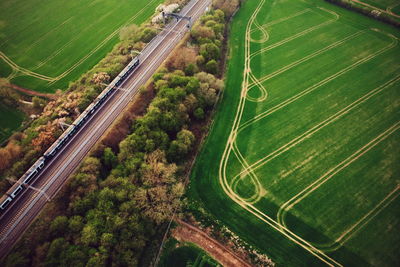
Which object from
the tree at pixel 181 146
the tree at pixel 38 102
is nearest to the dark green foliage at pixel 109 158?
the tree at pixel 181 146

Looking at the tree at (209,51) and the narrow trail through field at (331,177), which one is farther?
the tree at (209,51)

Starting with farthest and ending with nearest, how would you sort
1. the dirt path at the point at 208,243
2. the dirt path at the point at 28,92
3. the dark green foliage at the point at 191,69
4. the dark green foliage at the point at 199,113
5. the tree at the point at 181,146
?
the dirt path at the point at 28,92
the dark green foliage at the point at 191,69
the dark green foliage at the point at 199,113
the tree at the point at 181,146
the dirt path at the point at 208,243

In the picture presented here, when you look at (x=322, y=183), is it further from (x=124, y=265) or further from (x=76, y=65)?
(x=76, y=65)

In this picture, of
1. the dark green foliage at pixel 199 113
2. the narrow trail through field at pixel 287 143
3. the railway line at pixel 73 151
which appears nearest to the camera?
the railway line at pixel 73 151

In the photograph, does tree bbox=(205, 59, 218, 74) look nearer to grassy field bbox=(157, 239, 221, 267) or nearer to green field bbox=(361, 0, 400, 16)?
grassy field bbox=(157, 239, 221, 267)

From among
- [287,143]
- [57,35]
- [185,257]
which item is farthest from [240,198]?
[57,35]

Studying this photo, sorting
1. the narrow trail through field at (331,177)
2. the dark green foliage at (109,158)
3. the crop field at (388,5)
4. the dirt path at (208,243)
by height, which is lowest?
the narrow trail through field at (331,177)

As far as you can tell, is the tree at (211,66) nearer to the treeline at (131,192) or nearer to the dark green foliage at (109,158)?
the treeline at (131,192)
